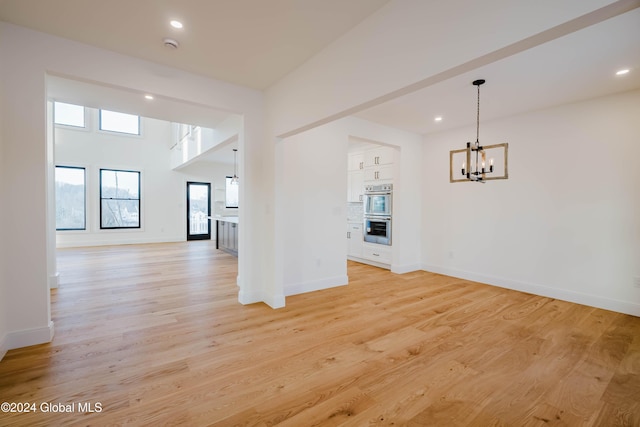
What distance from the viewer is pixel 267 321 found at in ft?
10.1

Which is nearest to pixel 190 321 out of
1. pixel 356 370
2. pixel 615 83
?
pixel 356 370

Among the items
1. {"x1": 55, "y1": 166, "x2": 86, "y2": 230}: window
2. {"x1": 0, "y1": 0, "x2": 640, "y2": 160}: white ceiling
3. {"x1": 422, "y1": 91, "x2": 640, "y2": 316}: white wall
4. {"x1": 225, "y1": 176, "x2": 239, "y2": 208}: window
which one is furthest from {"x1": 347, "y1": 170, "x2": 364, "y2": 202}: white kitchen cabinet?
{"x1": 55, "y1": 166, "x2": 86, "y2": 230}: window

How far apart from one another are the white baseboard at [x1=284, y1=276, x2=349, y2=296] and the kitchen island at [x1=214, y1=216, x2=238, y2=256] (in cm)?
312

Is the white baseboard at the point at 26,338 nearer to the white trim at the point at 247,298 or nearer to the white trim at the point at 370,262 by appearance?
the white trim at the point at 247,298

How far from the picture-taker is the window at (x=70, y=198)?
26.1ft

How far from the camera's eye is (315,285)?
4.21 metres

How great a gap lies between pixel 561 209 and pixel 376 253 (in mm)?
Result: 3016

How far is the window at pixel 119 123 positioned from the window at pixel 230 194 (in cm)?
324

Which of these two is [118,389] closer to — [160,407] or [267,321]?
[160,407]

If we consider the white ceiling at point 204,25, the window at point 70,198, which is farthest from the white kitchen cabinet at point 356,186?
the window at point 70,198

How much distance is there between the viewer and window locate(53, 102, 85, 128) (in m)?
7.87

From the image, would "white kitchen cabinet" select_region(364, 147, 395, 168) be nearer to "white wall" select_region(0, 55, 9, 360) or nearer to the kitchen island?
the kitchen island

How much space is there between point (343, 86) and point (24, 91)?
2780mm

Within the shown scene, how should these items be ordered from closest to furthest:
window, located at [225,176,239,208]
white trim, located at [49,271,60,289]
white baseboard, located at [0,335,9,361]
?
white baseboard, located at [0,335,9,361] → white trim, located at [49,271,60,289] → window, located at [225,176,239,208]
